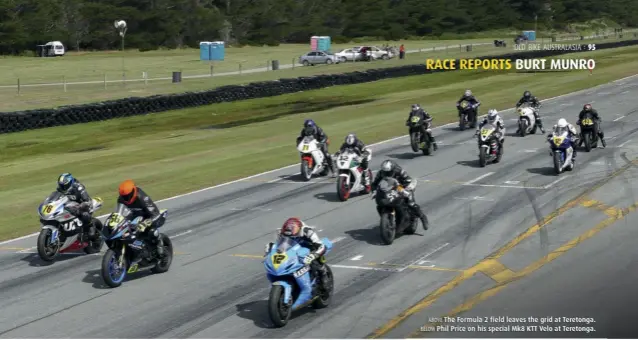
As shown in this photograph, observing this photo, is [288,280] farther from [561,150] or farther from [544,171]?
[544,171]

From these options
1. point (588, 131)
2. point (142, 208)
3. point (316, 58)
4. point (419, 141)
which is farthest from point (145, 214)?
point (316, 58)

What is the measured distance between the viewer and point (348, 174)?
85.1 ft

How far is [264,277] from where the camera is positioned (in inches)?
707

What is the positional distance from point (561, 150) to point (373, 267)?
1266 cm

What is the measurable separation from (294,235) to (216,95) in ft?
134

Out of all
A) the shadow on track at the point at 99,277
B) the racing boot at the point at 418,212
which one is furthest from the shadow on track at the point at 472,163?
the shadow on track at the point at 99,277

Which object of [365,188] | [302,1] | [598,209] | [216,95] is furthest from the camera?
[302,1]

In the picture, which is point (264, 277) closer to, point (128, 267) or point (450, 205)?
point (128, 267)

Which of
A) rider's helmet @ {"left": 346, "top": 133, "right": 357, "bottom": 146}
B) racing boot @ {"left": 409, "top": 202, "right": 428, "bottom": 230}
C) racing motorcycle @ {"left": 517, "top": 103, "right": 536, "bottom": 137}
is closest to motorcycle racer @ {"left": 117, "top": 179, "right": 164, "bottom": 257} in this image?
racing boot @ {"left": 409, "top": 202, "right": 428, "bottom": 230}

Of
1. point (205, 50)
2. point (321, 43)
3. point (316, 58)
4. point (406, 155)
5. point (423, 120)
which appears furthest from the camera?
point (321, 43)

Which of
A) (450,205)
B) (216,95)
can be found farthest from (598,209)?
(216,95)

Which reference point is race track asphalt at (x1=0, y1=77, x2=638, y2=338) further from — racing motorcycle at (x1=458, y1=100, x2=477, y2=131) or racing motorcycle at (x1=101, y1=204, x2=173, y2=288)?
racing motorcycle at (x1=458, y1=100, x2=477, y2=131)

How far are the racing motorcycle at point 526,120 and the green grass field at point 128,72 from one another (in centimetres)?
2620

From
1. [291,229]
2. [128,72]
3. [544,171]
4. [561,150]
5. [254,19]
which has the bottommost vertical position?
[128,72]
